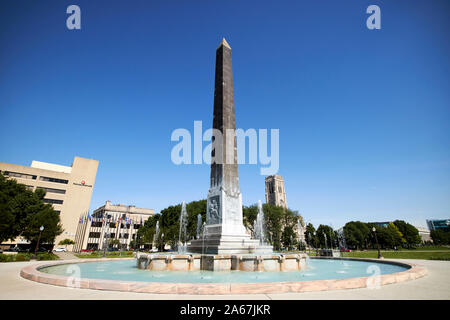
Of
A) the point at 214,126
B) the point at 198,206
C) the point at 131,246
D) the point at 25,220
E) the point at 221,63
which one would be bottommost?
the point at 131,246

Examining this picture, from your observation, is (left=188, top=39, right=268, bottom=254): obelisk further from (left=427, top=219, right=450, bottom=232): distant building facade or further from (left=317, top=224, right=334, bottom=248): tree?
(left=427, top=219, right=450, bottom=232): distant building facade

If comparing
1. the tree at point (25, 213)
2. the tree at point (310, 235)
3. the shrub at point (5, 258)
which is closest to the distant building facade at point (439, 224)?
the tree at point (310, 235)

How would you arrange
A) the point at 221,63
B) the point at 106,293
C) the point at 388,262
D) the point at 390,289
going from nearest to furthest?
the point at 106,293, the point at 390,289, the point at 388,262, the point at 221,63

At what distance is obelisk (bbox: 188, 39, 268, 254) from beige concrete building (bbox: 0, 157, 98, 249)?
5823 cm

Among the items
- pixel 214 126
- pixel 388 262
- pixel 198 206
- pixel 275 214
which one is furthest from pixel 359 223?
pixel 214 126

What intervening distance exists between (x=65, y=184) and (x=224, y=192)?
63.2 m

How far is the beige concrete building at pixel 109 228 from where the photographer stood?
6122 cm

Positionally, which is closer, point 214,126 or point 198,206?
point 214,126

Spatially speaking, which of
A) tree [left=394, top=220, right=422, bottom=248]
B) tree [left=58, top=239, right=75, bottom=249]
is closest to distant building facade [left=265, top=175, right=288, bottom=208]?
tree [left=394, top=220, right=422, bottom=248]

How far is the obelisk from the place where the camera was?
548 inches

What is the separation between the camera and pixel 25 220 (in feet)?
116

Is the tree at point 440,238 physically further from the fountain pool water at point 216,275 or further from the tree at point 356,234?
the fountain pool water at point 216,275
